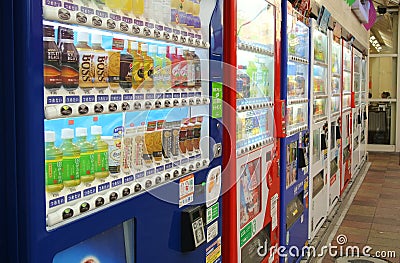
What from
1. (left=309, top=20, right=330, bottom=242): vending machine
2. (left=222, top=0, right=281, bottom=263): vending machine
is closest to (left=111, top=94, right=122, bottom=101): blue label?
(left=222, top=0, right=281, bottom=263): vending machine

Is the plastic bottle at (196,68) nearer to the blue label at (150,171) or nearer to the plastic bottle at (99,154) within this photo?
the blue label at (150,171)

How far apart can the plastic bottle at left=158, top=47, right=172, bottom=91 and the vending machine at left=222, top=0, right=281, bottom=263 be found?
0.57m

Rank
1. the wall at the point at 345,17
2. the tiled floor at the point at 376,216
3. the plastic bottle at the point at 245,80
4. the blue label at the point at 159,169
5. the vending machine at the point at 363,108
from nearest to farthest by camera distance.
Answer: the blue label at the point at 159,169
the plastic bottle at the point at 245,80
the tiled floor at the point at 376,216
the wall at the point at 345,17
the vending machine at the point at 363,108

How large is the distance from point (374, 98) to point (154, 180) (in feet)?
40.2

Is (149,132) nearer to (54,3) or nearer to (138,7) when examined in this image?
(138,7)

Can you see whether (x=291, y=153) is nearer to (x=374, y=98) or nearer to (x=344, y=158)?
(x=344, y=158)

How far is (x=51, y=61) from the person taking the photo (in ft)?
4.74

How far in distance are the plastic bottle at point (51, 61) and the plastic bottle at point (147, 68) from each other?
50 cm

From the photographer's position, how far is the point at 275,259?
12.2ft

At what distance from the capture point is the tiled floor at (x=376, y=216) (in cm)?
521

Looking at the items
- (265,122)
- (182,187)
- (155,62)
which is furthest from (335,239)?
(155,62)

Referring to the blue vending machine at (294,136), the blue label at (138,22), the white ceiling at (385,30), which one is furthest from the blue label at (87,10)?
the white ceiling at (385,30)

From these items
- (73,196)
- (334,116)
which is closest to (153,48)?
(73,196)

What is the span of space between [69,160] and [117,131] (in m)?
0.32
